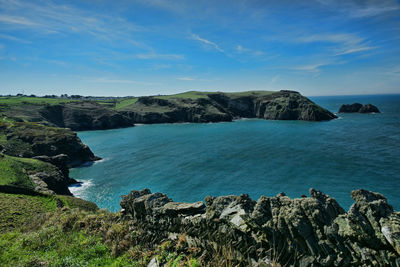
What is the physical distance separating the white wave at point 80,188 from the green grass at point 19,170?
5.42m

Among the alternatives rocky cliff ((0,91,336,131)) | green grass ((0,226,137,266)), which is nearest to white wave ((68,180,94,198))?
green grass ((0,226,137,266))

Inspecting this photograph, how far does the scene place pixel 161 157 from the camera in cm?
6034

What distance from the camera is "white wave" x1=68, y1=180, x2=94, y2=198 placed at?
39.9 m

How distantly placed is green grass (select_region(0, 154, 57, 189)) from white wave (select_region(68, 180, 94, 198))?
5425mm

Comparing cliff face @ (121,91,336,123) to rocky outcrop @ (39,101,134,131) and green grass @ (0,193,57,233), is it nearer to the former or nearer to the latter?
rocky outcrop @ (39,101,134,131)

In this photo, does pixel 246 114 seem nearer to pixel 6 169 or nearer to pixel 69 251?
pixel 6 169

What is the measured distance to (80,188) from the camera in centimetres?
4275

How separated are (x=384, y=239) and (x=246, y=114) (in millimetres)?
174768

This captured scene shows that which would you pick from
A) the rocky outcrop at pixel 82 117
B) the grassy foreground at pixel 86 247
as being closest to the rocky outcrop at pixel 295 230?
the grassy foreground at pixel 86 247

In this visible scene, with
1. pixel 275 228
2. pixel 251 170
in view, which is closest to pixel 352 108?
pixel 251 170

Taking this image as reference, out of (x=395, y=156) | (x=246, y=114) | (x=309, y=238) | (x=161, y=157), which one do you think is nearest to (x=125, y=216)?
(x=309, y=238)

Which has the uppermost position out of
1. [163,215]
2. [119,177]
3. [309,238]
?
[309,238]

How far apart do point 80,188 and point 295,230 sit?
148 feet

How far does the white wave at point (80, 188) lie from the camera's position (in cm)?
3989
